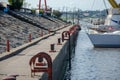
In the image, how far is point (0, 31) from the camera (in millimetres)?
34812

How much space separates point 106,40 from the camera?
46.8m

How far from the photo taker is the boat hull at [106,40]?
4659cm

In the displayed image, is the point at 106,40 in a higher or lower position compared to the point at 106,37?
lower

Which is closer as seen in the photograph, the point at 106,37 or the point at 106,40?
the point at 106,37

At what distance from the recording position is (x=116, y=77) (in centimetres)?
2378

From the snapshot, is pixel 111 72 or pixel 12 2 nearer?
pixel 111 72

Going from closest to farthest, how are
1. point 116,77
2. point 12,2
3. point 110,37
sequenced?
point 116,77 < point 110,37 < point 12,2

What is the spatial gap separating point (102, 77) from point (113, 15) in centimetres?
3013

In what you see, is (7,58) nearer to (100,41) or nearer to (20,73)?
(20,73)

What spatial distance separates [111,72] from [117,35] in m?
21.1

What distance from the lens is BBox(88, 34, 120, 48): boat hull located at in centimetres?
4659

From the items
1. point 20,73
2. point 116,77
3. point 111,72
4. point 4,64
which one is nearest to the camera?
point 20,73

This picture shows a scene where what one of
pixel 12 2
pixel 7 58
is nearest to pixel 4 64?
pixel 7 58

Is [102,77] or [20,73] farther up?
[20,73]
